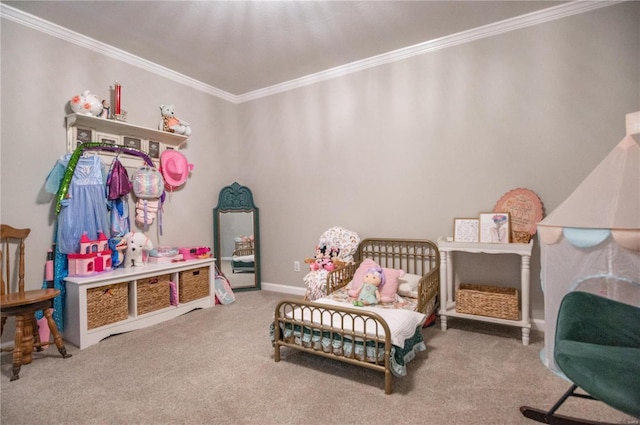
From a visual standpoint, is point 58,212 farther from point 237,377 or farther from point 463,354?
point 463,354

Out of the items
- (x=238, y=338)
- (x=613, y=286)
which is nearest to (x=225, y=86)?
(x=238, y=338)

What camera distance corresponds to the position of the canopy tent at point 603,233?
188 centimetres

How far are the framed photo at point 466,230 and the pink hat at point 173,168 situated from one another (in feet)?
10.4

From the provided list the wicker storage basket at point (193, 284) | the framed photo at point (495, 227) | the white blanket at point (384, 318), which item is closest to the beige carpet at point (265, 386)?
the white blanket at point (384, 318)

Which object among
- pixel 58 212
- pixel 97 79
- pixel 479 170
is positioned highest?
pixel 97 79

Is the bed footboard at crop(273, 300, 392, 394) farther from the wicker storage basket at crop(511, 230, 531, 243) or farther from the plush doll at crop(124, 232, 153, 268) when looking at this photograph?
the plush doll at crop(124, 232, 153, 268)

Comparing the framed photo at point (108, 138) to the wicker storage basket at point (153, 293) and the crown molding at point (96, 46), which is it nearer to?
the crown molding at point (96, 46)

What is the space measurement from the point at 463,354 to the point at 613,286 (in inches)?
41.8

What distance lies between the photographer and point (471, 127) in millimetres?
3184

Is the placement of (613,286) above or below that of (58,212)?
below

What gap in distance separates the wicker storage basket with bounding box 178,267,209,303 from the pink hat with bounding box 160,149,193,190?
1.09 meters

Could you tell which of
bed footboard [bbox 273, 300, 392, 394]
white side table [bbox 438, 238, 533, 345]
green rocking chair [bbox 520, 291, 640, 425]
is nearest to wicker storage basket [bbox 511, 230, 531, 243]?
white side table [bbox 438, 238, 533, 345]

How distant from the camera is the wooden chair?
221 cm

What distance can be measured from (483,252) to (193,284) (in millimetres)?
2996
